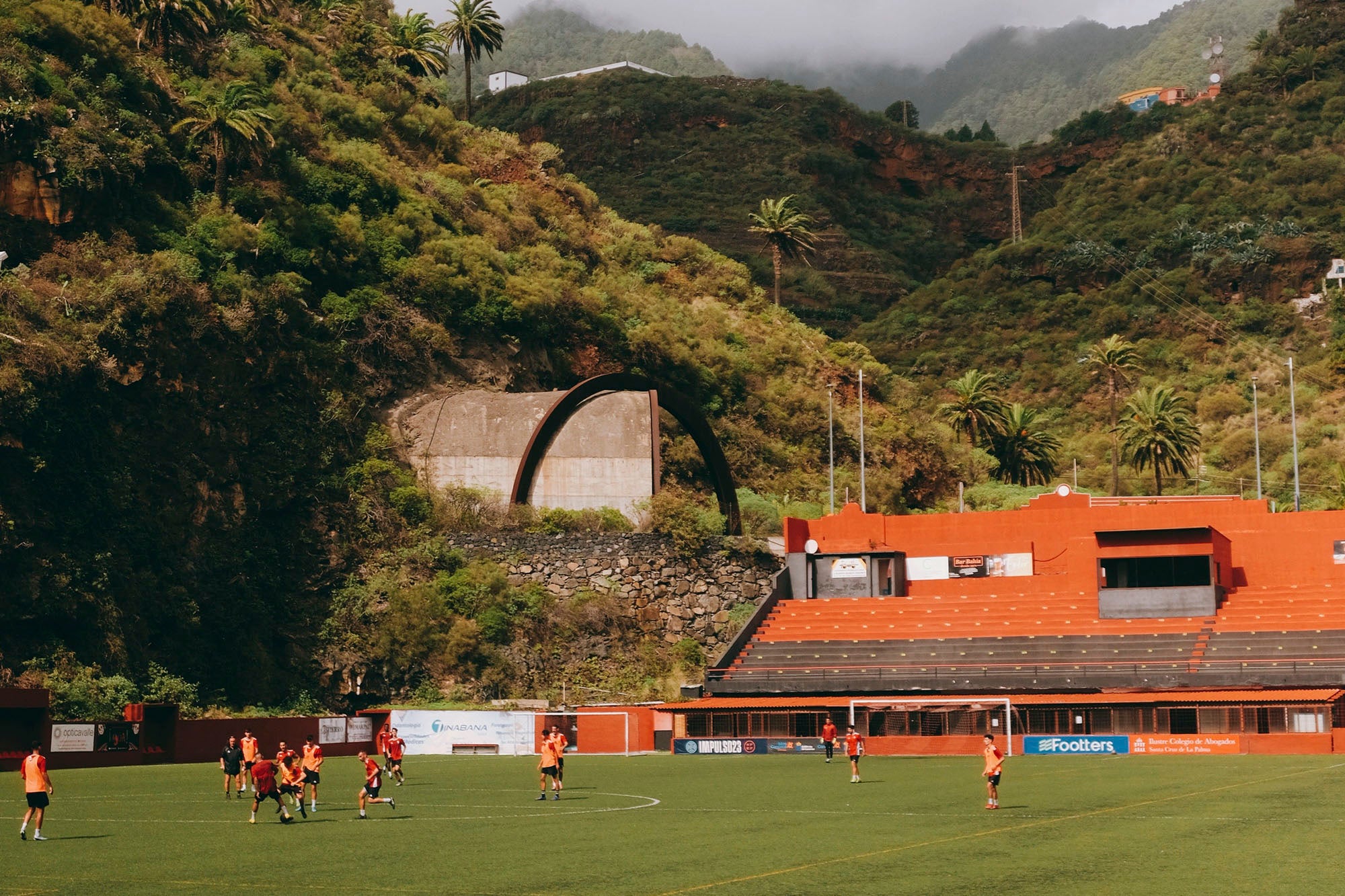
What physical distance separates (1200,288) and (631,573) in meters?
86.4

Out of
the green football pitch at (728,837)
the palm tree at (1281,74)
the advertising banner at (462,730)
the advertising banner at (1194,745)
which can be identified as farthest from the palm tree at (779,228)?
the green football pitch at (728,837)

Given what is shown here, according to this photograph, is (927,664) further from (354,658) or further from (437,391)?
(437,391)

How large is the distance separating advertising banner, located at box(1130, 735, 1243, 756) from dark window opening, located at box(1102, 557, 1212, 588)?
1424cm

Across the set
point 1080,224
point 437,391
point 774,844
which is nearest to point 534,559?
point 437,391

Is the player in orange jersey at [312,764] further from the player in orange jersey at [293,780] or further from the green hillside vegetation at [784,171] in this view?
the green hillside vegetation at [784,171]

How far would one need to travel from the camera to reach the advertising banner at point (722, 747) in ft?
200

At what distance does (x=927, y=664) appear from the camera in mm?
66188

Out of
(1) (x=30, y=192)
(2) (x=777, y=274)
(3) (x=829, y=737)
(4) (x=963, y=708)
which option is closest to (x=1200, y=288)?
(2) (x=777, y=274)

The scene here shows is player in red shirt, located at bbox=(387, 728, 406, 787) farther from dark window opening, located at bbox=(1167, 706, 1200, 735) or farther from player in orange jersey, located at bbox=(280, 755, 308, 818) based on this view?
dark window opening, located at bbox=(1167, 706, 1200, 735)

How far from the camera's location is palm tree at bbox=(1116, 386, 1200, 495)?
324 ft

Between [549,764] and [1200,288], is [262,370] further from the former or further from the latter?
[1200,288]

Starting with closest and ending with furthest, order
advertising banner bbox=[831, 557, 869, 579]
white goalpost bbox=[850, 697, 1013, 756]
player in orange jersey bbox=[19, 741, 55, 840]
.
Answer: player in orange jersey bbox=[19, 741, 55, 840] → white goalpost bbox=[850, 697, 1013, 756] → advertising banner bbox=[831, 557, 869, 579]

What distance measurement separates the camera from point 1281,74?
16350 cm

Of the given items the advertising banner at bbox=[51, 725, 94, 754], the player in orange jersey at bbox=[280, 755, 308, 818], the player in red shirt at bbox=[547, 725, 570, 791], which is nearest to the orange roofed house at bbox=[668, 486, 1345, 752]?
the player in red shirt at bbox=[547, 725, 570, 791]
